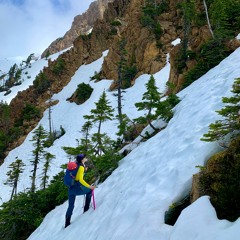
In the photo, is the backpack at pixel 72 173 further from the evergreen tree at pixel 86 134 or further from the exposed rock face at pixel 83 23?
the exposed rock face at pixel 83 23

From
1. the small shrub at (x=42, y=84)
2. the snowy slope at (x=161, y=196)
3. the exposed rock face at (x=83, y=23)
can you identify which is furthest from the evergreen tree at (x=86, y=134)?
the exposed rock face at (x=83, y=23)

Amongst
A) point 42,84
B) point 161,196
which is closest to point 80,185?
point 161,196

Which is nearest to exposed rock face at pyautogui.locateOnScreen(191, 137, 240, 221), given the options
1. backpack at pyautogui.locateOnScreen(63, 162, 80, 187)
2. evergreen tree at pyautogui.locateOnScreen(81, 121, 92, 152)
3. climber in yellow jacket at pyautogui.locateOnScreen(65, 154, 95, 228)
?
climber in yellow jacket at pyautogui.locateOnScreen(65, 154, 95, 228)

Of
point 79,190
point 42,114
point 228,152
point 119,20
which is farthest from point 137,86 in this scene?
point 228,152

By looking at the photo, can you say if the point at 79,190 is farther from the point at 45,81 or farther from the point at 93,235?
the point at 45,81

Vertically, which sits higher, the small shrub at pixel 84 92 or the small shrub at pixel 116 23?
the small shrub at pixel 116 23

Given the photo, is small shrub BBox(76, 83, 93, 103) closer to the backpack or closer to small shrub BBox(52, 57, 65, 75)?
small shrub BBox(52, 57, 65, 75)

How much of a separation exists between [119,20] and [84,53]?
48.0ft

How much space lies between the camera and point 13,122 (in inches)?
2640

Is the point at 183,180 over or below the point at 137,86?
below

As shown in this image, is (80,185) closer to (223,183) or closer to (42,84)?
(223,183)

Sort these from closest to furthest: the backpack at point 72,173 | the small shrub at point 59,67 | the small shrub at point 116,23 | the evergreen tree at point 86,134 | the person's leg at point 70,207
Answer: the backpack at point 72,173 < the person's leg at point 70,207 < the evergreen tree at point 86,134 < the small shrub at point 116,23 < the small shrub at point 59,67

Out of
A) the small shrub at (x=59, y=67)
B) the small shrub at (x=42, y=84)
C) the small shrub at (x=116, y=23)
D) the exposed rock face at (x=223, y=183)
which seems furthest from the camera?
the small shrub at (x=59, y=67)

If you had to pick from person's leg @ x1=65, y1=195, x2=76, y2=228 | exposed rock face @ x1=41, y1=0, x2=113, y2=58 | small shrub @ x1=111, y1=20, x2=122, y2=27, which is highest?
exposed rock face @ x1=41, y1=0, x2=113, y2=58
